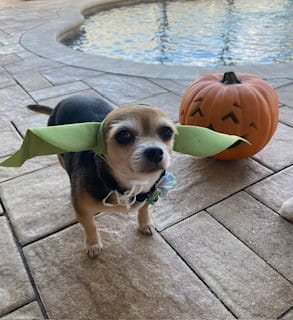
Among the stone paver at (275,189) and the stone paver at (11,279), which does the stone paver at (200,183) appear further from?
the stone paver at (11,279)

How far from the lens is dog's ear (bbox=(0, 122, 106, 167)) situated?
108cm

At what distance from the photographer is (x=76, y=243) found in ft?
6.02

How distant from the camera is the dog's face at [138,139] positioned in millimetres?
1212

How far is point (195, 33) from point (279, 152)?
4.35 metres

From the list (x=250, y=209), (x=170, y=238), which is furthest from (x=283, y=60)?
(x=170, y=238)

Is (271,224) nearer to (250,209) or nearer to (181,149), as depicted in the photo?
(250,209)

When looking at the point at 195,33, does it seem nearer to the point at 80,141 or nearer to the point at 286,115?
the point at 286,115

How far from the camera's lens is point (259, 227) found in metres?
1.90

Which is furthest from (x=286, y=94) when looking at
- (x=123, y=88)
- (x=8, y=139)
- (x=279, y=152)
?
(x=8, y=139)

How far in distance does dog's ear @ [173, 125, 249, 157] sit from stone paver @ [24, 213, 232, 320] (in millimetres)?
682

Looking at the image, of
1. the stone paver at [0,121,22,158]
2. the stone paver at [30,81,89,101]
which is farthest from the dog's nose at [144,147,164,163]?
the stone paver at [30,81,89,101]

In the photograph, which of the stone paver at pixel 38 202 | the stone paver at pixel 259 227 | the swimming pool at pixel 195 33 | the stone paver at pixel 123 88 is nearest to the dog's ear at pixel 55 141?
the stone paver at pixel 38 202

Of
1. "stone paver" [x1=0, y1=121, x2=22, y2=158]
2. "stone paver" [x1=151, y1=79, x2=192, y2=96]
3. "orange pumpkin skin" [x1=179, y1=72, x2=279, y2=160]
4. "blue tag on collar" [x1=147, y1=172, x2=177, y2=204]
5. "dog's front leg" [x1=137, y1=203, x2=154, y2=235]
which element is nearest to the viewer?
"blue tag on collar" [x1=147, y1=172, x2=177, y2=204]

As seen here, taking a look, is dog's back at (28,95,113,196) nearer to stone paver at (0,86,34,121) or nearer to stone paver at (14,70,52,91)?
stone paver at (0,86,34,121)
